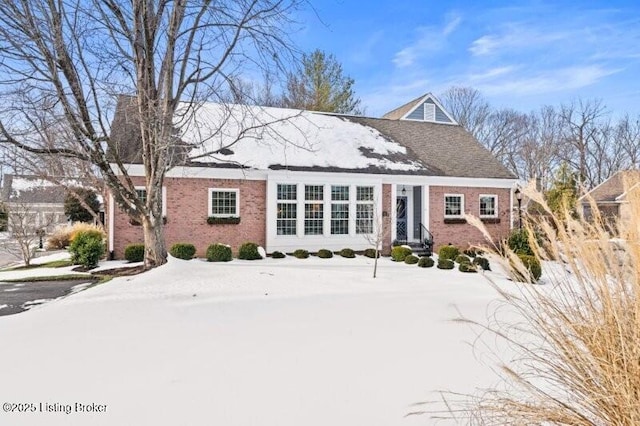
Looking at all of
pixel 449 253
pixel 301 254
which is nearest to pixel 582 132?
pixel 449 253

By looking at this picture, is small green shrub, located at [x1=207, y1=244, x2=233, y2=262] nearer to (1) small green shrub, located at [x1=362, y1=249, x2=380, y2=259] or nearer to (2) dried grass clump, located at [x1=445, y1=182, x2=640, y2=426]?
(1) small green shrub, located at [x1=362, y1=249, x2=380, y2=259]

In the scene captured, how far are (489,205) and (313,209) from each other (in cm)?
795

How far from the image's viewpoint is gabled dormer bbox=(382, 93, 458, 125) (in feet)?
66.7

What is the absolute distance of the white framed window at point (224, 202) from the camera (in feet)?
45.7

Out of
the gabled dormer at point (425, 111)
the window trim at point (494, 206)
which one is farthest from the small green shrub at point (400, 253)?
the gabled dormer at point (425, 111)

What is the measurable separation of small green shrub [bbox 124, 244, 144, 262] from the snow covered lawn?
214 inches

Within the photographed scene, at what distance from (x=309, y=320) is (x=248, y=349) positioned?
1.24 metres

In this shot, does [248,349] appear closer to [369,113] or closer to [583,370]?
[583,370]

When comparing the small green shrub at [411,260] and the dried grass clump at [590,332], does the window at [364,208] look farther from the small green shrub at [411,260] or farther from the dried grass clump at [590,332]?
the dried grass clump at [590,332]

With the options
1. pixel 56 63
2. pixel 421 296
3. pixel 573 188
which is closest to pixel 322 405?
pixel 421 296

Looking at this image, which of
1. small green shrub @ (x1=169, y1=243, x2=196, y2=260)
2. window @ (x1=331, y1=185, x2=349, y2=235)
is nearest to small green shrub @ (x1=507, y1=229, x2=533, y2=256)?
window @ (x1=331, y1=185, x2=349, y2=235)

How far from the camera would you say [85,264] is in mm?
11305

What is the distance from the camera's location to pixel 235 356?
4.02 meters

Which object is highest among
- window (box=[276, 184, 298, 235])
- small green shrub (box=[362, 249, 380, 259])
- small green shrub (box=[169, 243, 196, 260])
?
window (box=[276, 184, 298, 235])
